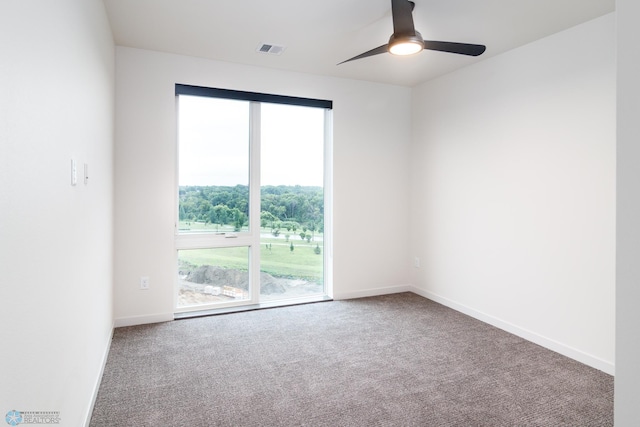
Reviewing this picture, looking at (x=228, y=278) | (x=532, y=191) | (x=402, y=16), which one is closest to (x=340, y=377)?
(x=228, y=278)

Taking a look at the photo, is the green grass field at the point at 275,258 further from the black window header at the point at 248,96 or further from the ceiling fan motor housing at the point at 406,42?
the ceiling fan motor housing at the point at 406,42

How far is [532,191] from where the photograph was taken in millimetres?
3391

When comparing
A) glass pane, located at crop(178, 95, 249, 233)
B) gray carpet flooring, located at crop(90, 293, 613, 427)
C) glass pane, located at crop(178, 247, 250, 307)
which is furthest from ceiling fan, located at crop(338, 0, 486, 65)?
glass pane, located at crop(178, 247, 250, 307)

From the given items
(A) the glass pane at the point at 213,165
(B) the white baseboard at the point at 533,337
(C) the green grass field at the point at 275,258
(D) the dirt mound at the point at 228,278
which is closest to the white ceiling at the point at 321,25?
(A) the glass pane at the point at 213,165

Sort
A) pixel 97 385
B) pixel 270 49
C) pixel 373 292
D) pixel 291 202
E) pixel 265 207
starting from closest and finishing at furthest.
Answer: pixel 97 385 < pixel 270 49 < pixel 265 207 < pixel 291 202 < pixel 373 292

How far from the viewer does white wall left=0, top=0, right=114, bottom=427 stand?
1.00 metres

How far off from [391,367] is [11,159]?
261 cm

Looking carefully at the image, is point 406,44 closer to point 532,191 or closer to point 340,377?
point 532,191

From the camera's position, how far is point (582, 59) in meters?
2.98

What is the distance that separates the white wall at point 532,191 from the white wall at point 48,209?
11.2 ft

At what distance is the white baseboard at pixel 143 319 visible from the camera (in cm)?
362

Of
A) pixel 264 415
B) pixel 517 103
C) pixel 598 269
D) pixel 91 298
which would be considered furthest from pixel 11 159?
pixel 517 103

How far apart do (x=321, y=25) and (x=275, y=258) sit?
8.28 ft

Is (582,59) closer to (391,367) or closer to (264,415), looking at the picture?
(391,367)
